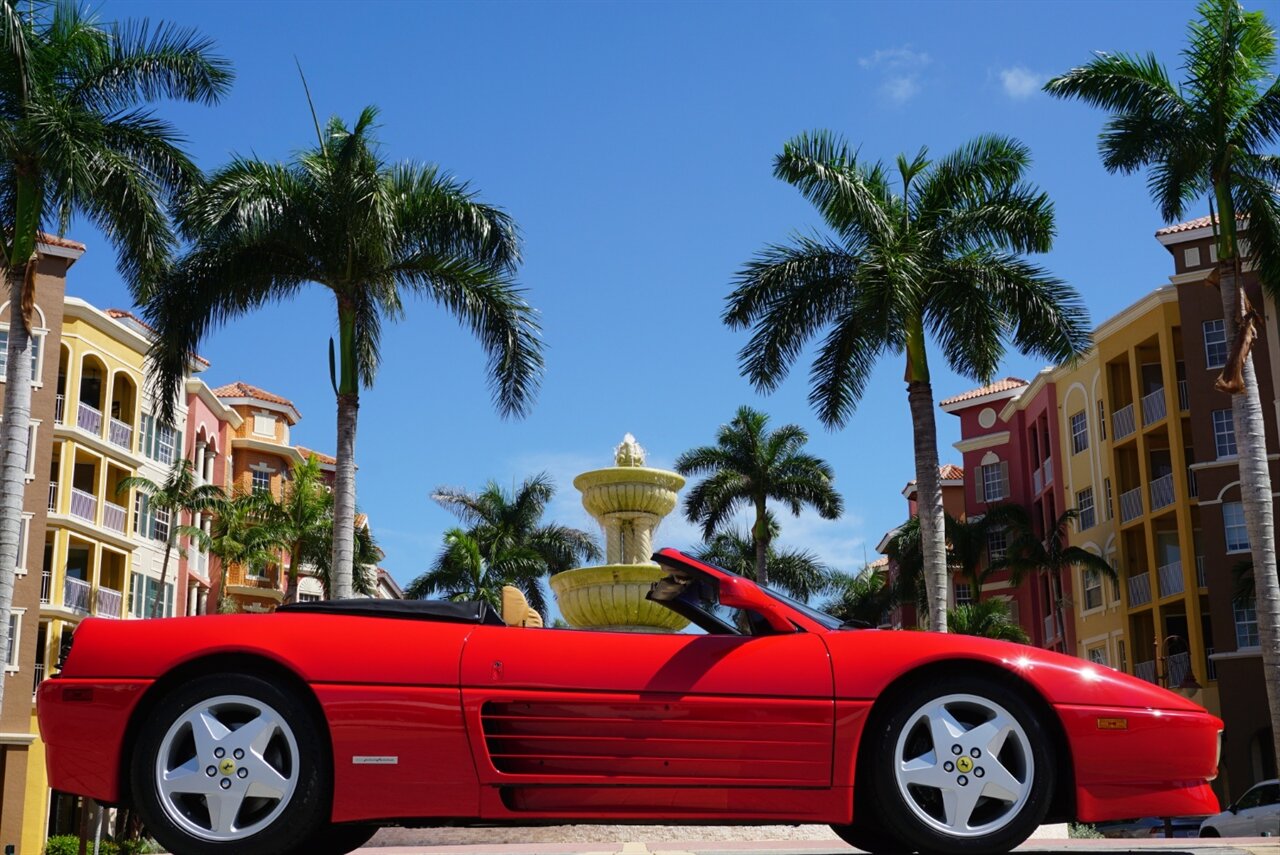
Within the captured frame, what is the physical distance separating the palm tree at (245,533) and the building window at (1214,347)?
29.7m

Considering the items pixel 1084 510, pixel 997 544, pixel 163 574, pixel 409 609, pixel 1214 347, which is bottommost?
pixel 409 609

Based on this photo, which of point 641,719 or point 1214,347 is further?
point 1214,347

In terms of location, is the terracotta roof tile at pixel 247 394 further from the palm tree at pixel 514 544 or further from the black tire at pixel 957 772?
the black tire at pixel 957 772

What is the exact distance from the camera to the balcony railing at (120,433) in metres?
42.1

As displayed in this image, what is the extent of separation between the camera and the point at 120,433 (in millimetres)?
42750

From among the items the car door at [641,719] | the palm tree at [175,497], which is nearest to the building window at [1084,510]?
the palm tree at [175,497]

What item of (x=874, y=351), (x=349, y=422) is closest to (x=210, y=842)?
(x=349, y=422)

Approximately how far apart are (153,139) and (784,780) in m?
19.2

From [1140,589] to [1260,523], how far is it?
70.7 ft

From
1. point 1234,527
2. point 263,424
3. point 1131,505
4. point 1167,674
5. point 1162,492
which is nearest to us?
point 1234,527

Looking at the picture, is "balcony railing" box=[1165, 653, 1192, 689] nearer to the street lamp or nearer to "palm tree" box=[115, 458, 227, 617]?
the street lamp

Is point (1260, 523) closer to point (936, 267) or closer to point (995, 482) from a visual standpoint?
point (936, 267)

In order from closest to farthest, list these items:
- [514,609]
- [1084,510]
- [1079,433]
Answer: [514,609] → [1084,510] → [1079,433]

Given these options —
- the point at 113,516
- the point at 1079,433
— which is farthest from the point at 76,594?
the point at 1079,433
